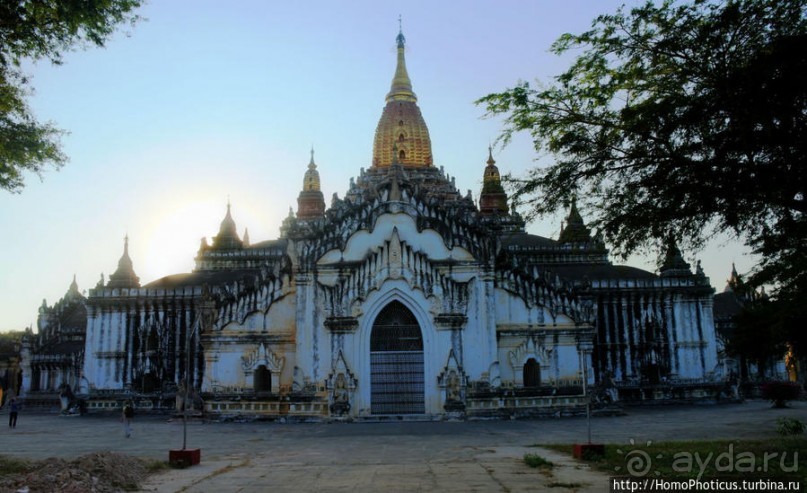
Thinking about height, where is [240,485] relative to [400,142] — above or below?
below

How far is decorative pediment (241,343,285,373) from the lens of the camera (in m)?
35.3

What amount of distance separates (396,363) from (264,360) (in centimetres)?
659

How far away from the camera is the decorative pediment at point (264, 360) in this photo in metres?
35.3

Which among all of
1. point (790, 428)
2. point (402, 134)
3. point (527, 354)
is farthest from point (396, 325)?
point (402, 134)

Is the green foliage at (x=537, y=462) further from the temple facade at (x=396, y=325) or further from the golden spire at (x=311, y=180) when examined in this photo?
the golden spire at (x=311, y=180)

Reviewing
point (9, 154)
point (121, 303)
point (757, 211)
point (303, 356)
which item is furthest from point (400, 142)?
point (757, 211)

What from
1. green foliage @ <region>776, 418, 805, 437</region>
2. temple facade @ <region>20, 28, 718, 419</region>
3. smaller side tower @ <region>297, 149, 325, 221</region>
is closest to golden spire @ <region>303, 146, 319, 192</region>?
smaller side tower @ <region>297, 149, 325, 221</region>

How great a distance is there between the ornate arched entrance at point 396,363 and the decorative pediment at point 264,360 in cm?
487

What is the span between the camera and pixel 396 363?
33.9 metres

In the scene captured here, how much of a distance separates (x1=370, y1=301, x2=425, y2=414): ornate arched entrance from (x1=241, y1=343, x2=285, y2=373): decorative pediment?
487cm

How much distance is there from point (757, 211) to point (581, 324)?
22.7 m

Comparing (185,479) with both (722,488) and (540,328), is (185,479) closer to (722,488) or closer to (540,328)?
(722,488)

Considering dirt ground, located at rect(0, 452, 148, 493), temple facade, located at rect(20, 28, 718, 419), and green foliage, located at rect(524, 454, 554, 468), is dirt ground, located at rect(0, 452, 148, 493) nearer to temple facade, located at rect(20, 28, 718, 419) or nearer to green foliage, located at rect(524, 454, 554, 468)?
green foliage, located at rect(524, 454, 554, 468)

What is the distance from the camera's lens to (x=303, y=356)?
33688mm
